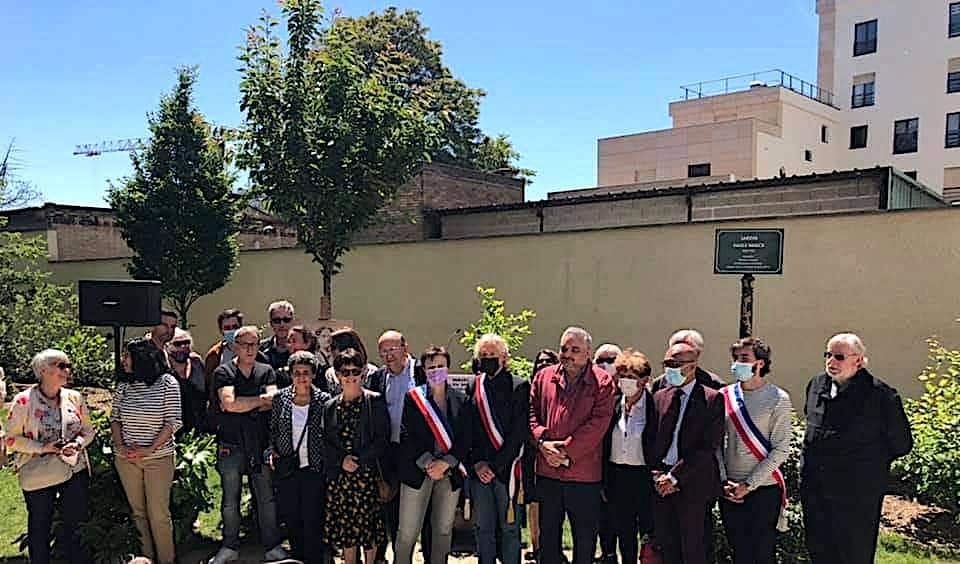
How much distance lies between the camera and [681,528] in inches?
174

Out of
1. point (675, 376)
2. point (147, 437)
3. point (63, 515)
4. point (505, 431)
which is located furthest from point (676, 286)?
point (63, 515)

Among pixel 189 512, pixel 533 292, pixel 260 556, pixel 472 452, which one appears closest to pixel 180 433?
pixel 189 512

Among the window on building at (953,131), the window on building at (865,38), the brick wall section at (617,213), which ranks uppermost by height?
the window on building at (865,38)

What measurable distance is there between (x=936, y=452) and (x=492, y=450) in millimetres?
3989

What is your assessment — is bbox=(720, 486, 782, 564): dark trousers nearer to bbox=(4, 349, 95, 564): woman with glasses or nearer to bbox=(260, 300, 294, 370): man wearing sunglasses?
bbox=(260, 300, 294, 370): man wearing sunglasses

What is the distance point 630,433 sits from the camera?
15.3 ft

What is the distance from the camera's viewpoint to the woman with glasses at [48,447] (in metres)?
4.86

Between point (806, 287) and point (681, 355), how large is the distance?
5926mm

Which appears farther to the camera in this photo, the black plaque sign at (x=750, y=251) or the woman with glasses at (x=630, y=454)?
the black plaque sign at (x=750, y=251)

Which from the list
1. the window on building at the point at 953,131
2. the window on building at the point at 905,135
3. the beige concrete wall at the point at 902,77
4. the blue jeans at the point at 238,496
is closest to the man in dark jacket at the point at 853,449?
the blue jeans at the point at 238,496

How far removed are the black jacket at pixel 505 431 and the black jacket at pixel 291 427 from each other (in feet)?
3.28

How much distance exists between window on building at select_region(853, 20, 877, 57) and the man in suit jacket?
41.8 metres

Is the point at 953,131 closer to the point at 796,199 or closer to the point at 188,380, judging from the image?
the point at 796,199

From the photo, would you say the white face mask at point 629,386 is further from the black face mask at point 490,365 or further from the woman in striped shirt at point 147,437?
the woman in striped shirt at point 147,437
